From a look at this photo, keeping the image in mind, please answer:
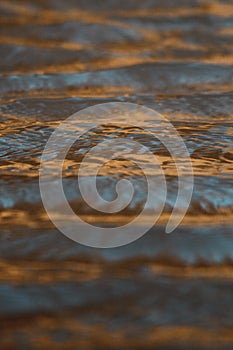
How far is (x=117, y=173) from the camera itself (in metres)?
1.01

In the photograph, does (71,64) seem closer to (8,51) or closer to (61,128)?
(8,51)

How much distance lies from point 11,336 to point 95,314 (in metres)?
0.09

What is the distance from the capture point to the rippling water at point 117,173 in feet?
2.20

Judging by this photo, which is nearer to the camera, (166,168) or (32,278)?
(32,278)

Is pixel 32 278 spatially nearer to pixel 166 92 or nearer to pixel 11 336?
pixel 11 336

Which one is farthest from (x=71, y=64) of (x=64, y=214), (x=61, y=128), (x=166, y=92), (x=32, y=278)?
(x=32, y=278)

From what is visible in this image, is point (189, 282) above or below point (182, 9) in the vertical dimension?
below

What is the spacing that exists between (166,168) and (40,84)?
2.13 feet

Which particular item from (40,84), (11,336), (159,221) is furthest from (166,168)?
(40,84)

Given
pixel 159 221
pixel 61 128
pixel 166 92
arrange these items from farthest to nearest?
pixel 166 92 < pixel 61 128 < pixel 159 221

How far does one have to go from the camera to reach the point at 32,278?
751 mm

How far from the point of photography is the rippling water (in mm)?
670

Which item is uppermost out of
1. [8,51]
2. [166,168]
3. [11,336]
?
[8,51]

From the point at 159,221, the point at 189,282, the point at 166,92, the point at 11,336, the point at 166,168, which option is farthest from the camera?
the point at 166,92
